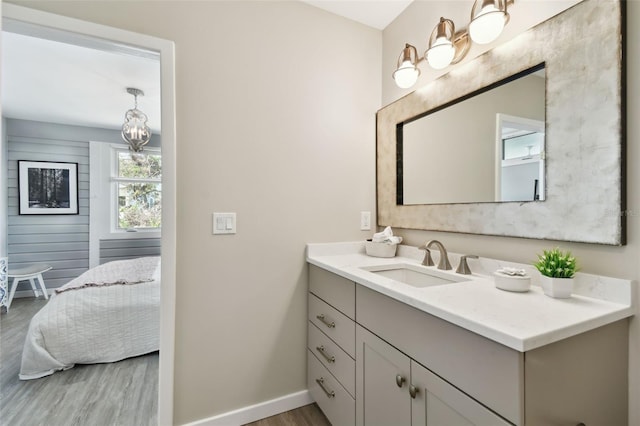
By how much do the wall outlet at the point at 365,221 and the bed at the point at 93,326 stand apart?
1793 millimetres

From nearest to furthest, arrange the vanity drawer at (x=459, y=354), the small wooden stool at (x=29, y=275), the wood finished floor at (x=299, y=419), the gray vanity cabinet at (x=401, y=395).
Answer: the vanity drawer at (x=459, y=354)
the gray vanity cabinet at (x=401, y=395)
the wood finished floor at (x=299, y=419)
the small wooden stool at (x=29, y=275)

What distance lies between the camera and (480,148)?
54.7 inches

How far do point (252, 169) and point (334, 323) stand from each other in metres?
0.93

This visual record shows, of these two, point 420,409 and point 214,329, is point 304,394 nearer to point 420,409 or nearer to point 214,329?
point 214,329

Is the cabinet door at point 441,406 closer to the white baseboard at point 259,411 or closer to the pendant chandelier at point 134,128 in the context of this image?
the white baseboard at point 259,411

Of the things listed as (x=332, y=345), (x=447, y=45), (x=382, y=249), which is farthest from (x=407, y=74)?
(x=332, y=345)

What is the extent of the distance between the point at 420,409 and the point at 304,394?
1.01 metres

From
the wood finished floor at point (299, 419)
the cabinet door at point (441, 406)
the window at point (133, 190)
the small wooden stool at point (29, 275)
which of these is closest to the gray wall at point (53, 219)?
the small wooden stool at point (29, 275)

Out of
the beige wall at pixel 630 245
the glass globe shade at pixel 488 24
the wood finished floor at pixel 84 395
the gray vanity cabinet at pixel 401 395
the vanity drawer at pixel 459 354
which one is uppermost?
the glass globe shade at pixel 488 24

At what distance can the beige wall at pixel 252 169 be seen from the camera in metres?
1.46

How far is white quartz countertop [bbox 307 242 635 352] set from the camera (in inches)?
27.7

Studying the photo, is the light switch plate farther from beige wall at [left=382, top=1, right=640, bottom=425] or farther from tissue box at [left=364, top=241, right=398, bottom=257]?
beige wall at [left=382, top=1, right=640, bottom=425]

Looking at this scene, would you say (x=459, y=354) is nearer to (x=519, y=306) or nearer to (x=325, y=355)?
(x=519, y=306)

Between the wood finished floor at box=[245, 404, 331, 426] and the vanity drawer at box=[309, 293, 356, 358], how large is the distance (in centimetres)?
52
